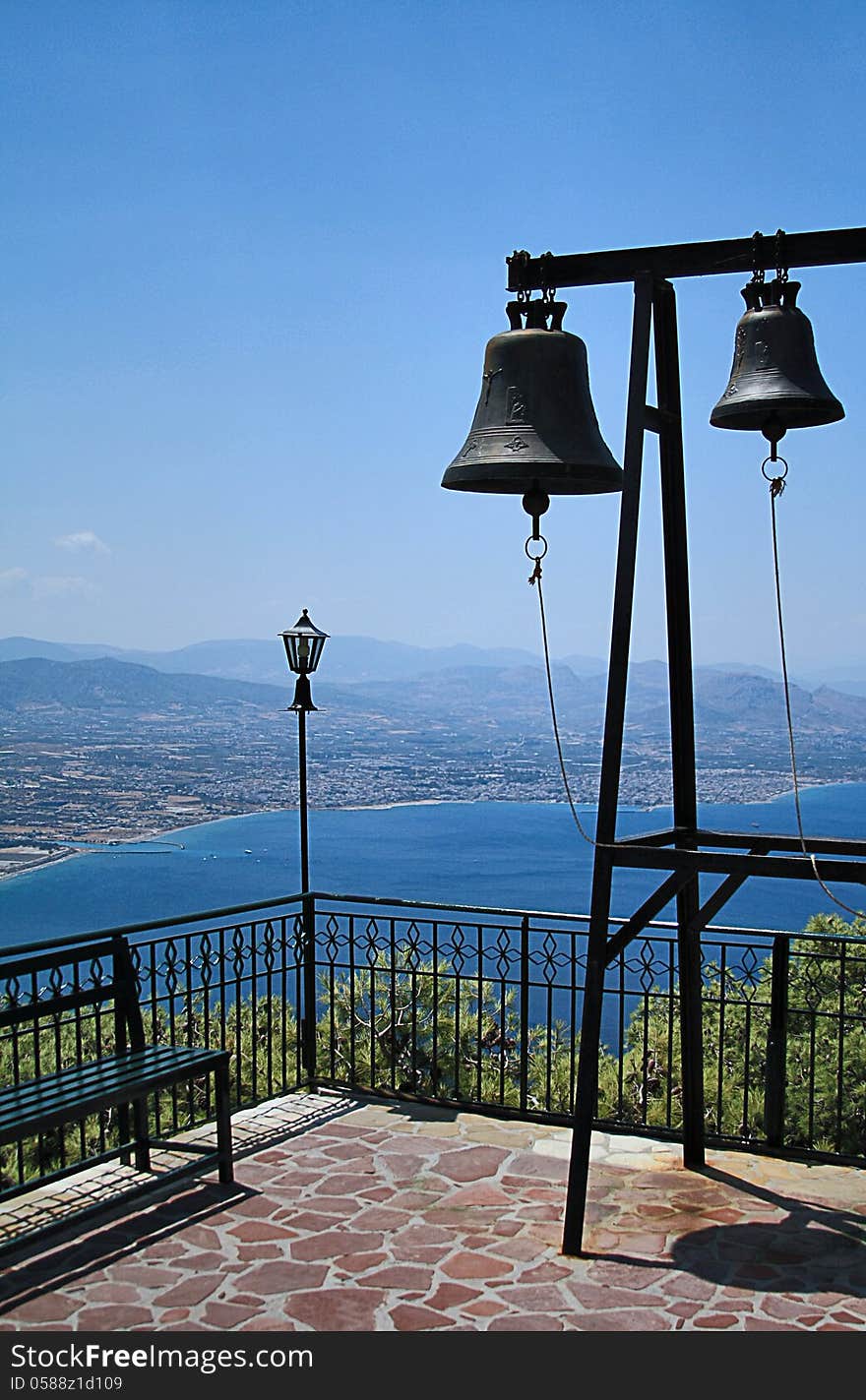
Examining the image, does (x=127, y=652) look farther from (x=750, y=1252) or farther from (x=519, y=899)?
(x=750, y=1252)

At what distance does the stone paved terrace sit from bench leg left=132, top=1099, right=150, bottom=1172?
0.11 m

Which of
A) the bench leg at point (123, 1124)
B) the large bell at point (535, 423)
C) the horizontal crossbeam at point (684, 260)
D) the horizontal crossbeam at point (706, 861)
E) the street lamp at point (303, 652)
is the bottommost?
the bench leg at point (123, 1124)

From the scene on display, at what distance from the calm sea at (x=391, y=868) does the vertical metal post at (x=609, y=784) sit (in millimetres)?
43298

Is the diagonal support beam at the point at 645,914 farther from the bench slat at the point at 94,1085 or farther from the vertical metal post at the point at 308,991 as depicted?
the vertical metal post at the point at 308,991

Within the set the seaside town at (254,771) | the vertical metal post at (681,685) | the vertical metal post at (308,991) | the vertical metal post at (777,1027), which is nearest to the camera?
the vertical metal post at (681,685)

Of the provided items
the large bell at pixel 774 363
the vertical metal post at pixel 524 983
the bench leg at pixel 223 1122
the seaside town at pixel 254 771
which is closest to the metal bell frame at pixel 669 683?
the large bell at pixel 774 363

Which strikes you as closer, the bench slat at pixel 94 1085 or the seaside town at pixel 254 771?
the bench slat at pixel 94 1085

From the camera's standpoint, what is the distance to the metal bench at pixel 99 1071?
13.8 feet

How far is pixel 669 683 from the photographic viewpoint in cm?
501

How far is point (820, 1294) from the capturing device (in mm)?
3965

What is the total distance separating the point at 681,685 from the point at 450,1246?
231cm

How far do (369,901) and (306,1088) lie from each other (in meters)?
1.02

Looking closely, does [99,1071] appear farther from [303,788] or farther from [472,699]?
[472,699]
